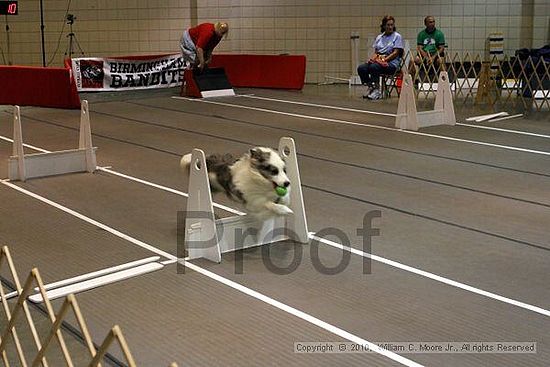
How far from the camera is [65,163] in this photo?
23.3ft

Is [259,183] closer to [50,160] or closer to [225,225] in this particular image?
[225,225]

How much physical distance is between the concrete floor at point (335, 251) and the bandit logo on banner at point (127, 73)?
510 centimetres

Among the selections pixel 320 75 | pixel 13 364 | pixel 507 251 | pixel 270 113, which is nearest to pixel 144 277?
A: pixel 13 364

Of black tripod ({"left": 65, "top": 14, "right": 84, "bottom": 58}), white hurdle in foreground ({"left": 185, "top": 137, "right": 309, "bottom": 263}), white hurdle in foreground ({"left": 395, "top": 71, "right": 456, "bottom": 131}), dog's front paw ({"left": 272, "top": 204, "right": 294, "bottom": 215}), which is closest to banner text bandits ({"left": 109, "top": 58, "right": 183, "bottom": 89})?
black tripod ({"left": 65, "top": 14, "right": 84, "bottom": 58})

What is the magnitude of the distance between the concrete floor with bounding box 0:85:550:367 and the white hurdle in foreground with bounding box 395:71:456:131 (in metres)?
0.35

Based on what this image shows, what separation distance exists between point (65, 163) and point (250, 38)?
9680 mm

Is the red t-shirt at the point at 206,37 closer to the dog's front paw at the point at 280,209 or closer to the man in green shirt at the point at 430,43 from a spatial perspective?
the man in green shirt at the point at 430,43

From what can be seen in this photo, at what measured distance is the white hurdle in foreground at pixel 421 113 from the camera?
941 centimetres

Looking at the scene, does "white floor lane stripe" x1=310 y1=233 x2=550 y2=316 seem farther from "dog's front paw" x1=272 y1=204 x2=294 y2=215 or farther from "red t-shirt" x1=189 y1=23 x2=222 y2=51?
"red t-shirt" x1=189 y1=23 x2=222 y2=51

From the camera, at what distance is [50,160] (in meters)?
6.99

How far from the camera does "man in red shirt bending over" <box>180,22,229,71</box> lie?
12.9 meters

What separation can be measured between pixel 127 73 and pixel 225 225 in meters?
10.3

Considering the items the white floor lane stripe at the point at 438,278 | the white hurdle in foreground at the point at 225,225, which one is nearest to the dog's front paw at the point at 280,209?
the white hurdle in foreground at the point at 225,225

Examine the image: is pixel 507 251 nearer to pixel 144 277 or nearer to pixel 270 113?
pixel 144 277
